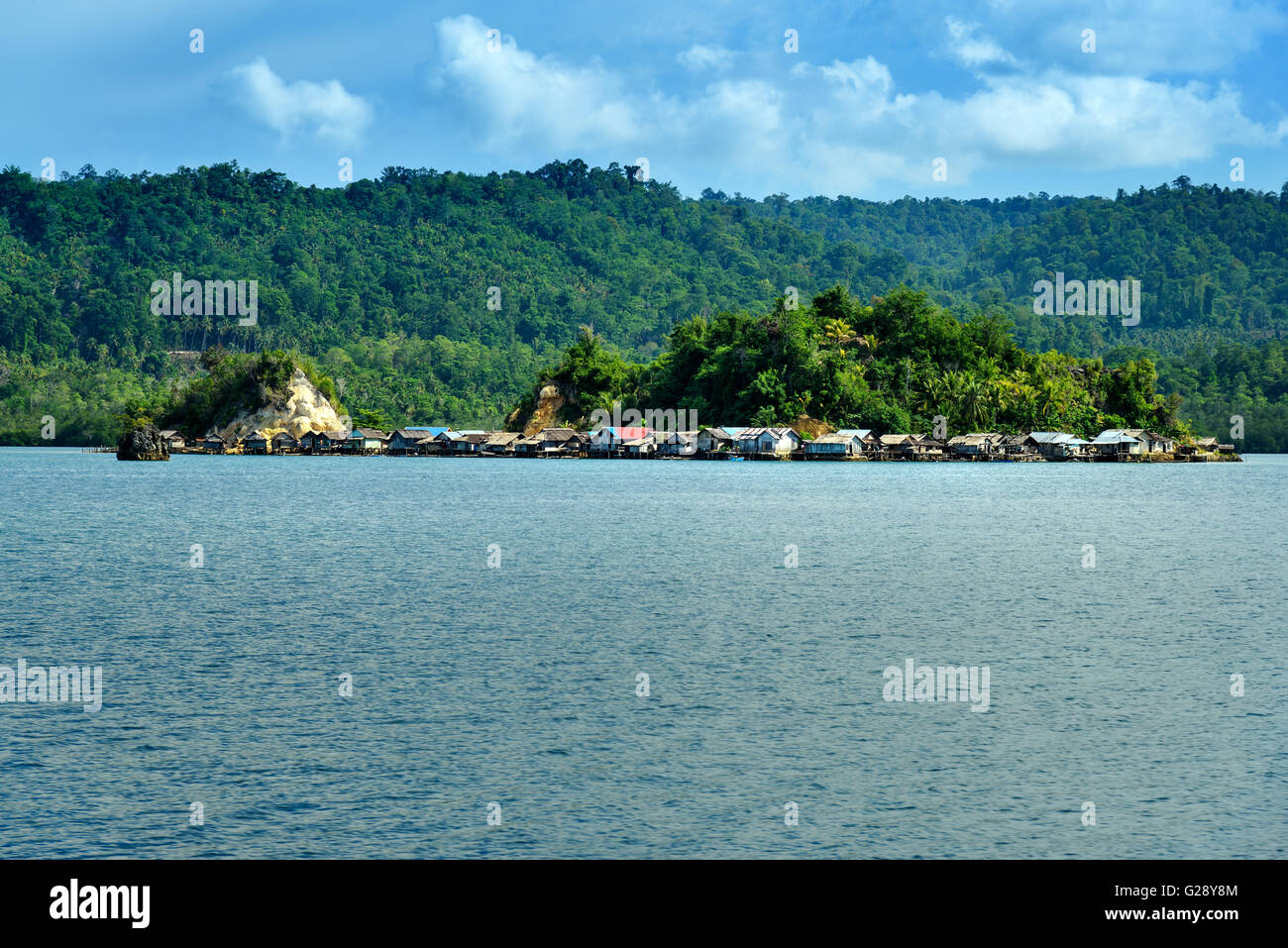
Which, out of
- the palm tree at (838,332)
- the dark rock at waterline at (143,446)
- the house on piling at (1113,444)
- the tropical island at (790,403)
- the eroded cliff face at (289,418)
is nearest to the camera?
the tropical island at (790,403)

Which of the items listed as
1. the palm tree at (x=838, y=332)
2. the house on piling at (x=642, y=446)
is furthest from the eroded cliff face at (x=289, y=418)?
the palm tree at (x=838, y=332)

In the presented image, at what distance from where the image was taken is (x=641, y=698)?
22.1 meters

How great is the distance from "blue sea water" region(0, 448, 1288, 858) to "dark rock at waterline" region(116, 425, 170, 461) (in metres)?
102

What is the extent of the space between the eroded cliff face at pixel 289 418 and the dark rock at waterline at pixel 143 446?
47.2 feet

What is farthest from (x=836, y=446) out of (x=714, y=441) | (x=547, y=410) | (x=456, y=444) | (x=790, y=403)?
(x=456, y=444)

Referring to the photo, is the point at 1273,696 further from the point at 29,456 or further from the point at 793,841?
the point at 29,456

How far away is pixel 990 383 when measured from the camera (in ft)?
493

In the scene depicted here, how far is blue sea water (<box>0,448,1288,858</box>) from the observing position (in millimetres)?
15625

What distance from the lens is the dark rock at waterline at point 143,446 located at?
14900cm

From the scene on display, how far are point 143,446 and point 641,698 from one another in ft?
461

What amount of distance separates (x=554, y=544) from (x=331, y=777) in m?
32.4

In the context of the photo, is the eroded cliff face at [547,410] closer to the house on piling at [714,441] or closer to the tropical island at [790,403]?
the tropical island at [790,403]

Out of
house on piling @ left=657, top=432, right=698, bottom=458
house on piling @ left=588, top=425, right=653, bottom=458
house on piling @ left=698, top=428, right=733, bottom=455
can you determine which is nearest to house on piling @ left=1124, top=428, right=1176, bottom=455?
house on piling @ left=698, top=428, right=733, bottom=455

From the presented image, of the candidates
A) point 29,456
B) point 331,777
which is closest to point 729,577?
point 331,777
